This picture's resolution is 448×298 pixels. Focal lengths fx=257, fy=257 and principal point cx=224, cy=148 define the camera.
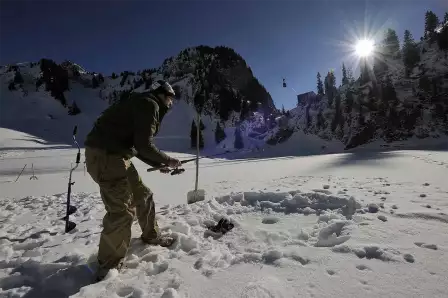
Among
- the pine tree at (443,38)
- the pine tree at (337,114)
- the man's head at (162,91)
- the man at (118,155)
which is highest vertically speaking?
the pine tree at (443,38)

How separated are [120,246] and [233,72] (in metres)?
147

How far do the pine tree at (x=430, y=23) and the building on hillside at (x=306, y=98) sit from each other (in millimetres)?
45316

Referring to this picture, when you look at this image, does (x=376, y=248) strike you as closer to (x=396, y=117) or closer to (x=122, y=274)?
(x=122, y=274)

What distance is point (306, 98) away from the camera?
397ft

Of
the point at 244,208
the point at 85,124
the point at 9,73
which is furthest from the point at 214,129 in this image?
the point at 9,73

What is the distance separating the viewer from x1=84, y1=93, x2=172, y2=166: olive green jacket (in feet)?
11.1

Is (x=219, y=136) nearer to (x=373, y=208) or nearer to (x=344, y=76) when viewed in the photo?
(x=344, y=76)

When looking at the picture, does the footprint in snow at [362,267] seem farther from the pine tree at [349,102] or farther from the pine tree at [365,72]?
the pine tree at [365,72]

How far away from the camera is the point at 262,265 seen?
3.12 metres

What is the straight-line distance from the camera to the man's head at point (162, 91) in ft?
12.4

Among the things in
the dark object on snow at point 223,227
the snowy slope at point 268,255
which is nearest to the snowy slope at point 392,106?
the snowy slope at point 268,255

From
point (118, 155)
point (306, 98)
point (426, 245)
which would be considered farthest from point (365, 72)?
point (118, 155)

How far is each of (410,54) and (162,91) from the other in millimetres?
110379

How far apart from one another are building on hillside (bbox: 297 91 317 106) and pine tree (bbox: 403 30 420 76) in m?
35.6
